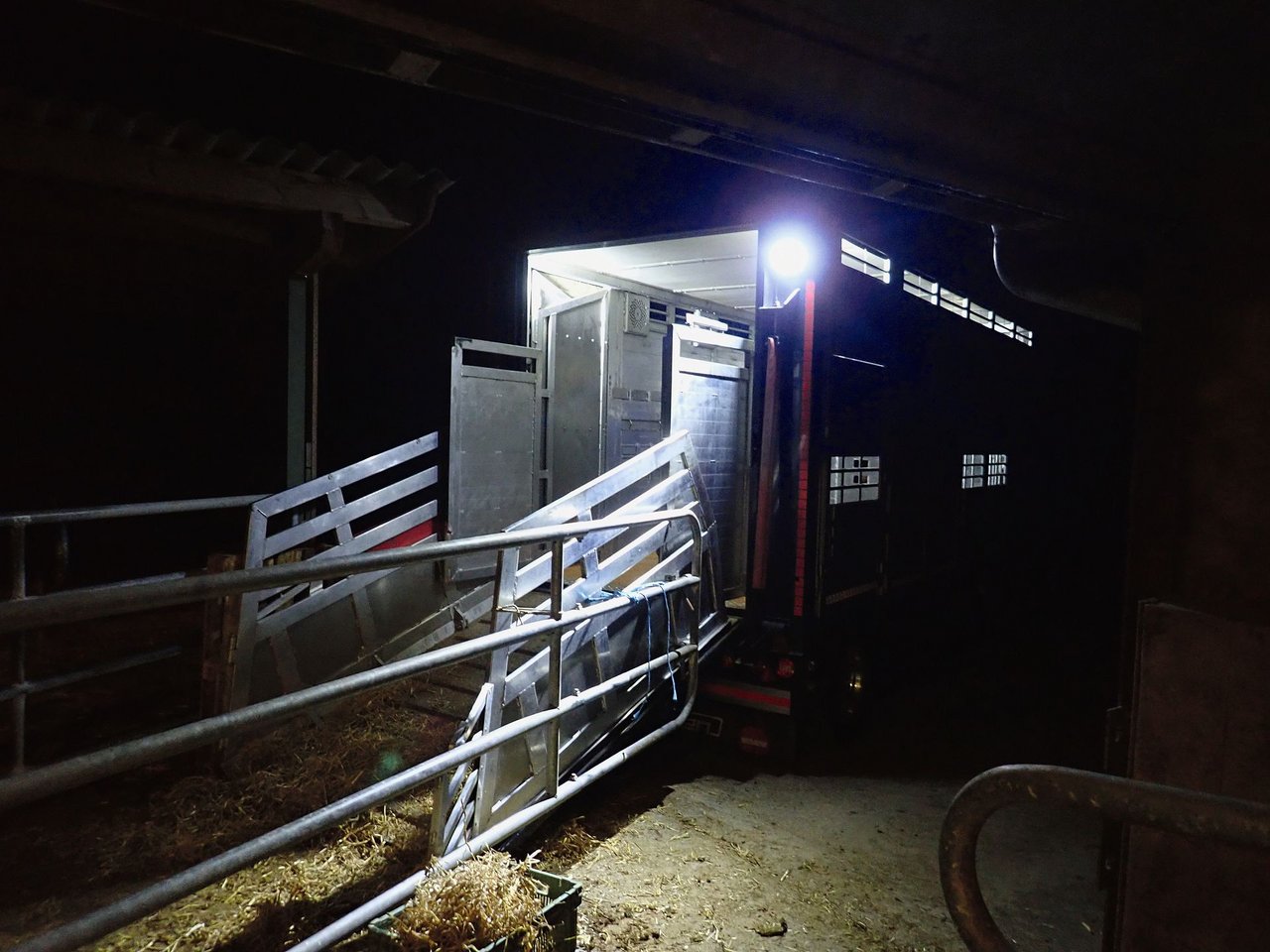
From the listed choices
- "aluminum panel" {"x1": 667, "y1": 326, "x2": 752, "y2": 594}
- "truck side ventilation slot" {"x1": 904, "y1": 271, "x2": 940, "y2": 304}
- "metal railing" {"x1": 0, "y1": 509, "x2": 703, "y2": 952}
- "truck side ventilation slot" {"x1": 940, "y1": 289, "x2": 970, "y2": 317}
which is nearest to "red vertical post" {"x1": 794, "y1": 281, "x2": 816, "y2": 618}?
"aluminum panel" {"x1": 667, "y1": 326, "x2": 752, "y2": 594}

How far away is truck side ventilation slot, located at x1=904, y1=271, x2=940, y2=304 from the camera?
6871 mm

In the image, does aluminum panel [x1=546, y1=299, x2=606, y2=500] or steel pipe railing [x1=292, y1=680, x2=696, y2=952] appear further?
aluminum panel [x1=546, y1=299, x2=606, y2=500]

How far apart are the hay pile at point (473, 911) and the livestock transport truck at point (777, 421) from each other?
2.88 metres

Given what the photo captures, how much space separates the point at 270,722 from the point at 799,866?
3064 millimetres

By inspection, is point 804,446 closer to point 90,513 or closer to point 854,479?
point 854,479

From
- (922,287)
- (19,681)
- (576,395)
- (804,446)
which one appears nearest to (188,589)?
(19,681)

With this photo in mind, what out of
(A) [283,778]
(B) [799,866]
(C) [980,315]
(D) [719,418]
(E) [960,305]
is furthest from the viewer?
(C) [980,315]

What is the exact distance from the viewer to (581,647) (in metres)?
4.29

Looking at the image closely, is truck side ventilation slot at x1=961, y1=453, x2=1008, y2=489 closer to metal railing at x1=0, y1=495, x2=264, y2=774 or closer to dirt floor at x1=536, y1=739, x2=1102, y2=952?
dirt floor at x1=536, y1=739, x2=1102, y2=952

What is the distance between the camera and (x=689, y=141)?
8.29 ft

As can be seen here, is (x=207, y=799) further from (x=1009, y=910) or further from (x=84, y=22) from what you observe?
(x=84, y=22)

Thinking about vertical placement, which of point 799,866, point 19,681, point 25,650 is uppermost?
point 25,650

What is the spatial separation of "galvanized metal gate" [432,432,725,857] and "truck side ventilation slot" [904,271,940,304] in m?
2.64

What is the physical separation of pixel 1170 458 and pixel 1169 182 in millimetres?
963
